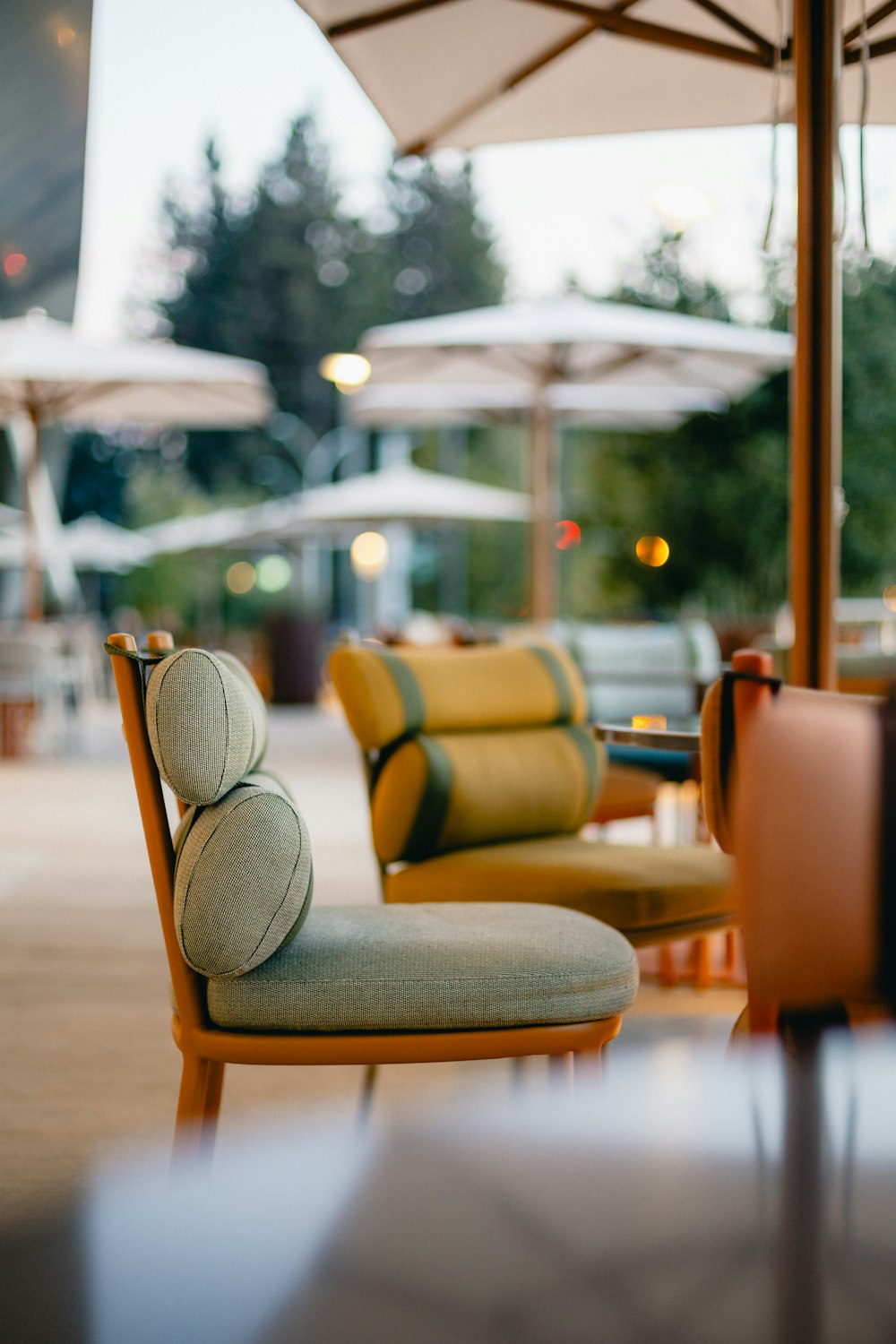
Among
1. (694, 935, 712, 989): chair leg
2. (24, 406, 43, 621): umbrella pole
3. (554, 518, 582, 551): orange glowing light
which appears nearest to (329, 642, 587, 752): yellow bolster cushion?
(694, 935, 712, 989): chair leg

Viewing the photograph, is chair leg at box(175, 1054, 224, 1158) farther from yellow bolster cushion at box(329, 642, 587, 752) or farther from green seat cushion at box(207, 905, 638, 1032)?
yellow bolster cushion at box(329, 642, 587, 752)

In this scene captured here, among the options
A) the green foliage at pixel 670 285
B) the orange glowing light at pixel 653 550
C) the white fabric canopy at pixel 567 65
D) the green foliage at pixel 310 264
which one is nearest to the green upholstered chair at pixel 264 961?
the white fabric canopy at pixel 567 65

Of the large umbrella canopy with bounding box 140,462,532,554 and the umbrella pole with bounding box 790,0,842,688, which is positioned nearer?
the umbrella pole with bounding box 790,0,842,688

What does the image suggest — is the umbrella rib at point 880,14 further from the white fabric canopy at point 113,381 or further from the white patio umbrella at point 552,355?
the white fabric canopy at point 113,381

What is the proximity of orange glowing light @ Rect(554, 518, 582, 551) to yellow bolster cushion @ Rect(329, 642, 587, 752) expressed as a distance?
9666 mm

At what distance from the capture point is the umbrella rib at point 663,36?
285cm

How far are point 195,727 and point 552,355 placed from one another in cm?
537

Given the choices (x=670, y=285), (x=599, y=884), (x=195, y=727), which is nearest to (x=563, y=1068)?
(x=599, y=884)

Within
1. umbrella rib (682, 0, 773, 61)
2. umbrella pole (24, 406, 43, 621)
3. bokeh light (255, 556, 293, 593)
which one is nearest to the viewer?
umbrella rib (682, 0, 773, 61)

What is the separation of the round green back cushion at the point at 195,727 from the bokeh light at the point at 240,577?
19297 mm

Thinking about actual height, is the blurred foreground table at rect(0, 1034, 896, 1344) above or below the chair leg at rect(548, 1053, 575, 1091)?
above

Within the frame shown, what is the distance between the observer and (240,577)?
2148cm

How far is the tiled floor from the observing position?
6.32ft

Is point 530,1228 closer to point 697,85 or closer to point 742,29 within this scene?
point 742,29
